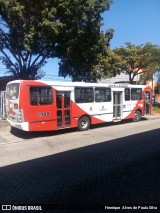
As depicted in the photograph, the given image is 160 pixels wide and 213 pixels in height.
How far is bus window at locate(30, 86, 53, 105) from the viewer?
43.4 feet

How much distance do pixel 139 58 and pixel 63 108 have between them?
21.7 meters

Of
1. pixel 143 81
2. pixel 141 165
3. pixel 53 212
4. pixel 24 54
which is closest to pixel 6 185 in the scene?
pixel 53 212

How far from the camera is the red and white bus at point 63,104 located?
13070 mm

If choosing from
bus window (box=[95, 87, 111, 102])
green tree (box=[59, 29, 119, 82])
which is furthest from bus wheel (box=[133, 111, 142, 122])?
green tree (box=[59, 29, 119, 82])

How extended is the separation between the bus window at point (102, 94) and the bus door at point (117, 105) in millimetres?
607

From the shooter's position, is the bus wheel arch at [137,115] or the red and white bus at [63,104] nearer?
the red and white bus at [63,104]

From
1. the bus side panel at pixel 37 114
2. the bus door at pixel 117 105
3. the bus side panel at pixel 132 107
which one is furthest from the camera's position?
the bus side panel at pixel 132 107

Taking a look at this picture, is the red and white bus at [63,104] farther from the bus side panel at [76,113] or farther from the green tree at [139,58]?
A: the green tree at [139,58]

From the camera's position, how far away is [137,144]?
36.3 feet

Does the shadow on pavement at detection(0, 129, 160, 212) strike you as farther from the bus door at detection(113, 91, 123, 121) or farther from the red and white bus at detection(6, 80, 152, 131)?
the bus door at detection(113, 91, 123, 121)

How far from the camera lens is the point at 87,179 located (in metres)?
6.81

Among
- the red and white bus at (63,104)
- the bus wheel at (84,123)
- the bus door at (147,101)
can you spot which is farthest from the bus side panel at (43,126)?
the bus door at (147,101)

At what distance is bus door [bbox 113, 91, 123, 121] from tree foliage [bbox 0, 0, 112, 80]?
5.71 m

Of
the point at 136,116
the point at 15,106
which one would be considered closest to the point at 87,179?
Answer: the point at 15,106
